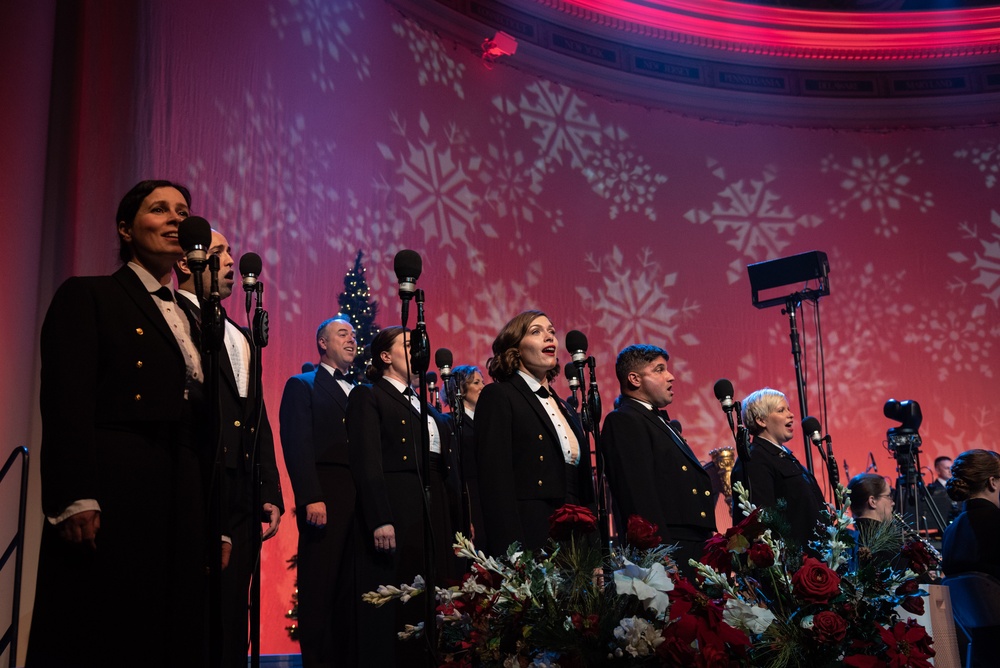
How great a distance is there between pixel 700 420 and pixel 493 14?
4414mm

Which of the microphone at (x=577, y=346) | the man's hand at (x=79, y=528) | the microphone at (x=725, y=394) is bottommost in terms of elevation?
the man's hand at (x=79, y=528)

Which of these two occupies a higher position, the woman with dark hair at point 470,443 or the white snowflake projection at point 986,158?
the white snowflake projection at point 986,158

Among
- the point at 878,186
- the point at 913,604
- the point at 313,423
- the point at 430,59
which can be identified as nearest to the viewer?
the point at 913,604

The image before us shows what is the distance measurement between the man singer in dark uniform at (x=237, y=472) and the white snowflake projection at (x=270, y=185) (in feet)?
10.4

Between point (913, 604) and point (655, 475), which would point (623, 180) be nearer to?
point (655, 475)

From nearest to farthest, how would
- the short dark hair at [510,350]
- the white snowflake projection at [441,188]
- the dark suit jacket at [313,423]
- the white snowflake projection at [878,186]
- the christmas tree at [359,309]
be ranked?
the short dark hair at [510,350], the dark suit jacket at [313,423], the christmas tree at [359,309], the white snowflake projection at [441,188], the white snowflake projection at [878,186]

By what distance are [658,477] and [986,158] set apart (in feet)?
27.7

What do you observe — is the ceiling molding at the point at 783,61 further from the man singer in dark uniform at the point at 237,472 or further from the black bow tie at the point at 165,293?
the black bow tie at the point at 165,293

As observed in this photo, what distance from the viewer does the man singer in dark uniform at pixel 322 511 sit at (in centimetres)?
458

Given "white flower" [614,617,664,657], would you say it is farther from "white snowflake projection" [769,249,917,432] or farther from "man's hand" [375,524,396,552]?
"white snowflake projection" [769,249,917,432]

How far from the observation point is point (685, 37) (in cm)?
1080

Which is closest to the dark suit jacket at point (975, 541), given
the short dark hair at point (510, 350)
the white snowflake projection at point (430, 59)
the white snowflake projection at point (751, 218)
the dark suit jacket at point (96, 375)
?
the short dark hair at point (510, 350)

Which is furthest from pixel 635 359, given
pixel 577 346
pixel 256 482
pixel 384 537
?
pixel 256 482

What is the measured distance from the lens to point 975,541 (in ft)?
15.3
